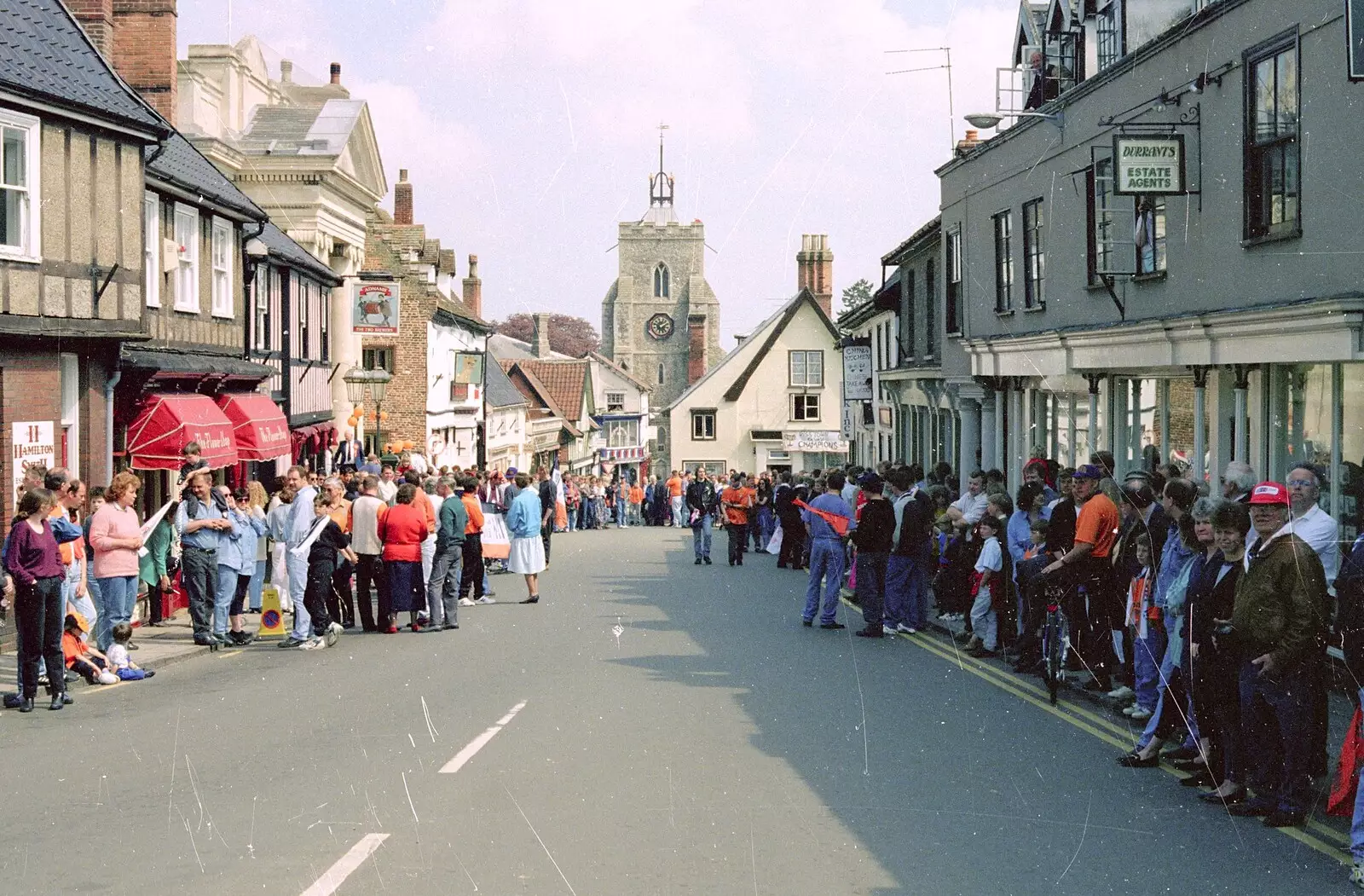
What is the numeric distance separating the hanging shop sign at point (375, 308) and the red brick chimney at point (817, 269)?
34.2m

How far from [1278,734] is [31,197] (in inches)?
573

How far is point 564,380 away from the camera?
9050 cm

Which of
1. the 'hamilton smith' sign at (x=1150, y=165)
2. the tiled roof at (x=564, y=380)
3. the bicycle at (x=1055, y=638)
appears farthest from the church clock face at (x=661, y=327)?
the bicycle at (x=1055, y=638)

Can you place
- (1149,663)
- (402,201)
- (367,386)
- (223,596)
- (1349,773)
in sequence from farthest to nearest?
(402,201) < (367,386) < (223,596) < (1149,663) < (1349,773)

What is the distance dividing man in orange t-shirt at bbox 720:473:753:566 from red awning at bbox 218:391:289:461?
30.7 ft

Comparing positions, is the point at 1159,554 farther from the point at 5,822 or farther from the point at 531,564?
the point at 531,564

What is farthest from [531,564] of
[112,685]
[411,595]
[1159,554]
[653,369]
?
[653,369]

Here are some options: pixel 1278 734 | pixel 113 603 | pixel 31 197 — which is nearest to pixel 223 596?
pixel 113 603

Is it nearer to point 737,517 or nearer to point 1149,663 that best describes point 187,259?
point 737,517

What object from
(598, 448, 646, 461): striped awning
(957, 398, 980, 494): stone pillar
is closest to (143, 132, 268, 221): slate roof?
(957, 398, 980, 494): stone pillar

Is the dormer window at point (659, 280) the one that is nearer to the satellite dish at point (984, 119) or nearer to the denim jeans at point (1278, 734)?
the satellite dish at point (984, 119)

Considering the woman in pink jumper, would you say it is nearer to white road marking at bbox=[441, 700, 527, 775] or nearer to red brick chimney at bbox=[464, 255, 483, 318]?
white road marking at bbox=[441, 700, 527, 775]

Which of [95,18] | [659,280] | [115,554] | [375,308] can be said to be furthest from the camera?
[659,280]

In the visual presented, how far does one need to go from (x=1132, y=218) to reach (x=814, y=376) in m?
52.8
